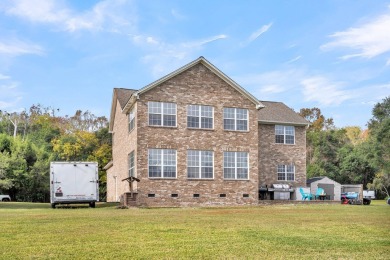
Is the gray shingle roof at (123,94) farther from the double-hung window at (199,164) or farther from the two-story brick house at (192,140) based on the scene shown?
the double-hung window at (199,164)

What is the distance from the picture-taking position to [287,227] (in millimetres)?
15438

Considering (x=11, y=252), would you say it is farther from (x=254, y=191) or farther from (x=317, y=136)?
(x=317, y=136)

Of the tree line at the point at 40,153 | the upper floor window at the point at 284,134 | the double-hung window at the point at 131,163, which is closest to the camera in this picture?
the double-hung window at the point at 131,163

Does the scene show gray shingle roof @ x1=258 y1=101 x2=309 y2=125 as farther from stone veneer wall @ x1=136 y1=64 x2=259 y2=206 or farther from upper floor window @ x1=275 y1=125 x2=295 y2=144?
stone veneer wall @ x1=136 y1=64 x2=259 y2=206

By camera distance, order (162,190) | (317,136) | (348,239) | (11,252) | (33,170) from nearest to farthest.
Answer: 1. (11,252)
2. (348,239)
3. (162,190)
4. (33,170)
5. (317,136)

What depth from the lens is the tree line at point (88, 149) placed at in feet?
187

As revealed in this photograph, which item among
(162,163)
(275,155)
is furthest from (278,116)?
(162,163)

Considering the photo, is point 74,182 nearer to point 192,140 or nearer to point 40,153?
point 192,140

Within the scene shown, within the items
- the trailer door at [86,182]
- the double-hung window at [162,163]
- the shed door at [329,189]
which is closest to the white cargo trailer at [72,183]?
the trailer door at [86,182]

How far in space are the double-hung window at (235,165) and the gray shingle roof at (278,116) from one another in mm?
5365

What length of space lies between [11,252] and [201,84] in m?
25.6

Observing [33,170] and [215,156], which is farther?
[33,170]

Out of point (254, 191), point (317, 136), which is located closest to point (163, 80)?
point (254, 191)

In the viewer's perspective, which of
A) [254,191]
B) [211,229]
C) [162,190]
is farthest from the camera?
[254,191]
